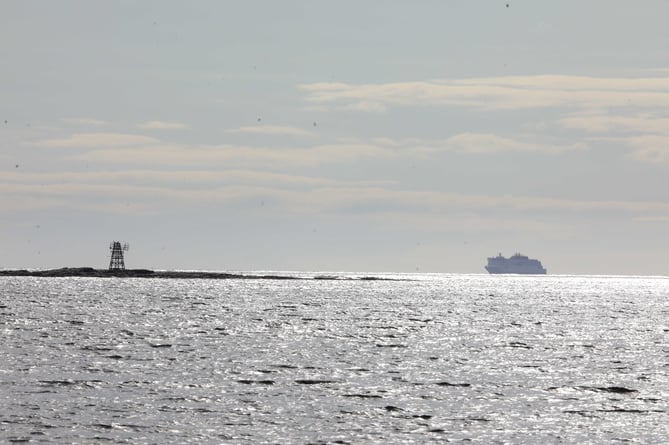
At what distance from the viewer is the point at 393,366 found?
177 feet

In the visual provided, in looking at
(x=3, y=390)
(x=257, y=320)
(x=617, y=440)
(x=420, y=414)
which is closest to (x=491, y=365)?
(x=420, y=414)

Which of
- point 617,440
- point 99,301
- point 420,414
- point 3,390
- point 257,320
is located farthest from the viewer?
point 99,301

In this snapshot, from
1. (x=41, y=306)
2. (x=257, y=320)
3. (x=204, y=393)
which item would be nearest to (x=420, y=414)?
(x=204, y=393)

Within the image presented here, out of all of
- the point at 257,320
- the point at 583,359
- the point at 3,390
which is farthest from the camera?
the point at 257,320

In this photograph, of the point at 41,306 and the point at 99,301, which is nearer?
the point at 41,306

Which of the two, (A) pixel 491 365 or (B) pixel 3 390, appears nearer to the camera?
(B) pixel 3 390

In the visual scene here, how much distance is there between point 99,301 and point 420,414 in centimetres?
10962

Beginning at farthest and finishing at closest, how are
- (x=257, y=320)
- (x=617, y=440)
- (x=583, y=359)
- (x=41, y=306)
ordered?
1. (x=41, y=306)
2. (x=257, y=320)
3. (x=583, y=359)
4. (x=617, y=440)

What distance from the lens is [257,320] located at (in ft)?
328

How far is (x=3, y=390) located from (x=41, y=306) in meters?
85.7

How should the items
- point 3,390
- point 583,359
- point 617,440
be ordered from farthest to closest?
point 583,359, point 3,390, point 617,440

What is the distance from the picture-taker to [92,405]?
3672 cm

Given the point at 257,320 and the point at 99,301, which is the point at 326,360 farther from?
the point at 99,301

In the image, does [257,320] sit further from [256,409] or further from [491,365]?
[256,409]
